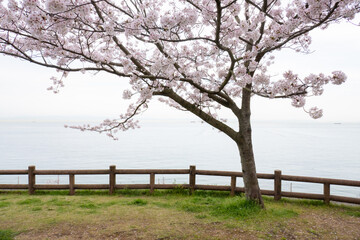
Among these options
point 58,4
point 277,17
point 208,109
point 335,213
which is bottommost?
point 335,213

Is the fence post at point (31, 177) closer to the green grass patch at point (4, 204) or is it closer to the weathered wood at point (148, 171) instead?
the green grass patch at point (4, 204)

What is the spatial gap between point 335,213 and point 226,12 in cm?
614

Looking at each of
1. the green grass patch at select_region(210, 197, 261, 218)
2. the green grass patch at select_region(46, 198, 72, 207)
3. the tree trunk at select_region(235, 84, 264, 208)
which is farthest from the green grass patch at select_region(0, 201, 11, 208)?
the tree trunk at select_region(235, 84, 264, 208)

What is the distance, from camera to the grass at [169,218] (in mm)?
5645

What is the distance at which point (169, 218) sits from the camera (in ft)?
21.8

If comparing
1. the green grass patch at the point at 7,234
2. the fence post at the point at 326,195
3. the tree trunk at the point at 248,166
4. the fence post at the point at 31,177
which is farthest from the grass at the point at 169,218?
the fence post at the point at 31,177

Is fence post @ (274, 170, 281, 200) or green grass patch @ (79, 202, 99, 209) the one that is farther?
fence post @ (274, 170, 281, 200)

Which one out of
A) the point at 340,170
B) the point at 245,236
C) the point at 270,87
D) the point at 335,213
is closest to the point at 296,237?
the point at 245,236

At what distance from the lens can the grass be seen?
564 cm

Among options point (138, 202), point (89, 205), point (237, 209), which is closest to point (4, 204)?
point (89, 205)

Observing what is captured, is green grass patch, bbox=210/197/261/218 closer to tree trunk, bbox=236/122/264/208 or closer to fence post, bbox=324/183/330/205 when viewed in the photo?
tree trunk, bbox=236/122/264/208

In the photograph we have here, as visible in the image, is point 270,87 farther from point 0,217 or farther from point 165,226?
point 0,217

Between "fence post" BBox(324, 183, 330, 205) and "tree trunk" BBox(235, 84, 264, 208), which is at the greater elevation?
"tree trunk" BBox(235, 84, 264, 208)

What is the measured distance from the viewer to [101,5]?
247 inches
